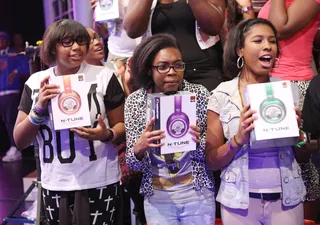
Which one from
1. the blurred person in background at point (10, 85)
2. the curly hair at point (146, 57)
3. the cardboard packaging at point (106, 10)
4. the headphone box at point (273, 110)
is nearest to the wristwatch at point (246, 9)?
the cardboard packaging at point (106, 10)

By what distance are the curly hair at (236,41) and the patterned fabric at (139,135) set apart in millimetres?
190

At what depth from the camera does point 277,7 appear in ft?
8.84

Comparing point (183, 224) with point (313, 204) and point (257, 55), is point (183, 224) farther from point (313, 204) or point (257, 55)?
point (313, 204)

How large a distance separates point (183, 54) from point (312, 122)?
→ 976 millimetres

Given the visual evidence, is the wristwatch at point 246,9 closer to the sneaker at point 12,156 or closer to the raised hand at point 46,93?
the raised hand at point 46,93

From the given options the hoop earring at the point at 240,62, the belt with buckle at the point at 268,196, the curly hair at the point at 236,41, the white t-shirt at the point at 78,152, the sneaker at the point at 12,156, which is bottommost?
the sneaker at the point at 12,156

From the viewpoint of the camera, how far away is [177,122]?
2.14 meters

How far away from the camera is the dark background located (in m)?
7.79

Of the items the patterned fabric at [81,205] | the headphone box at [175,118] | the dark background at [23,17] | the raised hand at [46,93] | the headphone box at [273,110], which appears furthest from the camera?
the dark background at [23,17]

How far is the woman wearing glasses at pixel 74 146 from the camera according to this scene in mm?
2436

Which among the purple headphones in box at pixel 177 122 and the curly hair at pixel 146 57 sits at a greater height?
the curly hair at pixel 146 57

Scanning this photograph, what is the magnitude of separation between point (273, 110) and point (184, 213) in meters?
0.72

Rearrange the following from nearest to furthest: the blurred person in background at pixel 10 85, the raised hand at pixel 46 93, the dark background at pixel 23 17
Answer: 1. the raised hand at pixel 46 93
2. the blurred person in background at pixel 10 85
3. the dark background at pixel 23 17

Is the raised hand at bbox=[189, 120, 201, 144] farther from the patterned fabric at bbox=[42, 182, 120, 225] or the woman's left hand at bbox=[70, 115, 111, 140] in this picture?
the patterned fabric at bbox=[42, 182, 120, 225]
